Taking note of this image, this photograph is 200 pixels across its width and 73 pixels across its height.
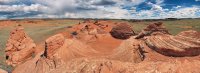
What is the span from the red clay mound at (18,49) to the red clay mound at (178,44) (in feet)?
56.1

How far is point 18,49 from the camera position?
110ft

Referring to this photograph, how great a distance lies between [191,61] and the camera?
48.5 ft

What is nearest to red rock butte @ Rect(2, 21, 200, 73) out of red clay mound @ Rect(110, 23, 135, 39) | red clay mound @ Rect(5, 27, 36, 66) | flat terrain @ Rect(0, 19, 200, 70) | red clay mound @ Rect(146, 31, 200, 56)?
red clay mound @ Rect(146, 31, 200, 56)

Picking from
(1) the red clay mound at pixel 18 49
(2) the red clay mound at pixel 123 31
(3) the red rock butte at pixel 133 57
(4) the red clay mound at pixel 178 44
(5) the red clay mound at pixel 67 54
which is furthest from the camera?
(1) the red clay mound at pixel 18 49

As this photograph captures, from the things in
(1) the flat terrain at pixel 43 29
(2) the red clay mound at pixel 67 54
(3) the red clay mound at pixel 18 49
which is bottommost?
(1) the flat terrain at pixel 43 29

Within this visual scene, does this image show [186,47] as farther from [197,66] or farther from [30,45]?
[30,45]

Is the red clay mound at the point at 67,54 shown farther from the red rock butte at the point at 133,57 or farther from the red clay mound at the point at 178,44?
the red clay mound at the point at 178,44

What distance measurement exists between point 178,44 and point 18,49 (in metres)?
21.1

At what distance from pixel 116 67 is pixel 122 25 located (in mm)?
15749

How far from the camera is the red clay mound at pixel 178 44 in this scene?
15.2 metres

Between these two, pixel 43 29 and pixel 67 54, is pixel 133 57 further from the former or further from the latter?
pixel 43 29

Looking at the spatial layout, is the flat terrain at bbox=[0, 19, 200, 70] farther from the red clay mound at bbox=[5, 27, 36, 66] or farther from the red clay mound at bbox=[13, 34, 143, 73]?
the red clay mound at bbox=[13, 34, 143, 73]

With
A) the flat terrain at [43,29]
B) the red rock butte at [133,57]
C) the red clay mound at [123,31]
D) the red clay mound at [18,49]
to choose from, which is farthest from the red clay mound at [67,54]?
the flat terrain at [43,29]

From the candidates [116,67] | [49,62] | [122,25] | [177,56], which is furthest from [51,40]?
[122,25]
